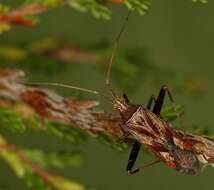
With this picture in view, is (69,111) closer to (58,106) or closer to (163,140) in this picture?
(58,106)

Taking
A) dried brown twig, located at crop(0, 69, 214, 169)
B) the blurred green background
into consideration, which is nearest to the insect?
dried brown twig, located at crop(0, 69, 214, 169)

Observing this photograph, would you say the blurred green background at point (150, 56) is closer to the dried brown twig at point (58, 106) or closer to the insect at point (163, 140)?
the insect at point (163, 140)

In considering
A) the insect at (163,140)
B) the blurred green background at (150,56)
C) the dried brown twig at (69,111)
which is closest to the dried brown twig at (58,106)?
the dried brown twig at (69,111)

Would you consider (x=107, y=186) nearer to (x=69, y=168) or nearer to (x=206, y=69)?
(x=69, y=168)

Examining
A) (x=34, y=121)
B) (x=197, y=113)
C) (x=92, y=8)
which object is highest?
(x=92, y=8)

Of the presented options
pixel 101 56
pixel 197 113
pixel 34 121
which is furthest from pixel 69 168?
pixel 34 121

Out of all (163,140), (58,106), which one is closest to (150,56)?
(163,140)
